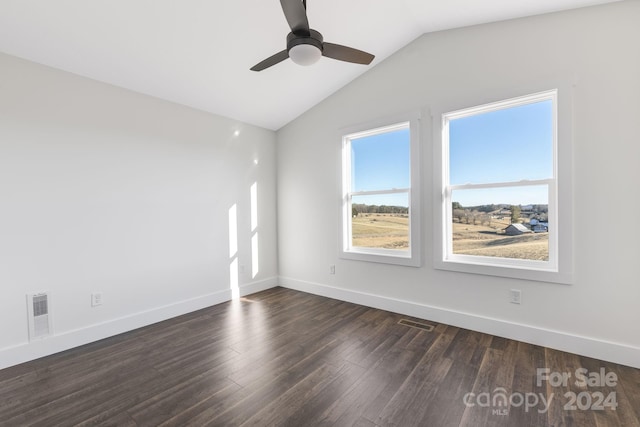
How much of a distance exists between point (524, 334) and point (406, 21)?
3.32m

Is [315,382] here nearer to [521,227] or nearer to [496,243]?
[496,243]

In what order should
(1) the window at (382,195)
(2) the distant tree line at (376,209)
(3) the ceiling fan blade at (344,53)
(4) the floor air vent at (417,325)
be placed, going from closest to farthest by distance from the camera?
1. (3) the ceiling fan blade at (344,53)
2. (4) the floor air vent at (417,325)
3. (1) the window at (382,195)
4. (2) the distant tree line at (376,209)

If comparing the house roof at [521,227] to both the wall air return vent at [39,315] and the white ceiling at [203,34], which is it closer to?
the white ceiling at [203,34]

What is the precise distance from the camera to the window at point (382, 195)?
328 centimetres

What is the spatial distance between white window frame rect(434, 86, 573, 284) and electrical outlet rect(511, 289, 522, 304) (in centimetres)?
15

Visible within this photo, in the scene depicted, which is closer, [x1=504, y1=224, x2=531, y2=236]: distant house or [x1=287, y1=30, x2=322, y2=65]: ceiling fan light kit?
[x1=287, y1=30, x2=322, y2=65]: ceiling fan light kit

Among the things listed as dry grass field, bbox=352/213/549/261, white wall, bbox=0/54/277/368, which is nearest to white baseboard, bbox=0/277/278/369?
white wall, bbox=0/54/277/368

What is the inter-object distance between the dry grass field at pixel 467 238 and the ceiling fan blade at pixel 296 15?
2.41 m

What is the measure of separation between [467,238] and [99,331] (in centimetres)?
396

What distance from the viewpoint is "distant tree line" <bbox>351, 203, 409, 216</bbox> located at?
3.50 m

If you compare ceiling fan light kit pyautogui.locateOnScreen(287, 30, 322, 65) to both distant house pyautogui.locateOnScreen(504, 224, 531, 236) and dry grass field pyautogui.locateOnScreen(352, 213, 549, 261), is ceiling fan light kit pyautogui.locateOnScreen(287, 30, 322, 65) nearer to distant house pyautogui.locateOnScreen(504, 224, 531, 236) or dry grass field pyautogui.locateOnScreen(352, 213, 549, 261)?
dry grass field pyautogui.locateOnScreen(352, 213, 549, 261)

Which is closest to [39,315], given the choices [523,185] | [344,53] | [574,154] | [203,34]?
[203,34]

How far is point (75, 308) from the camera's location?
2.68 meters

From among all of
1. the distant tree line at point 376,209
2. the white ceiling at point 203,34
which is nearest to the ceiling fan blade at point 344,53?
the white ceiling at point 203,34
